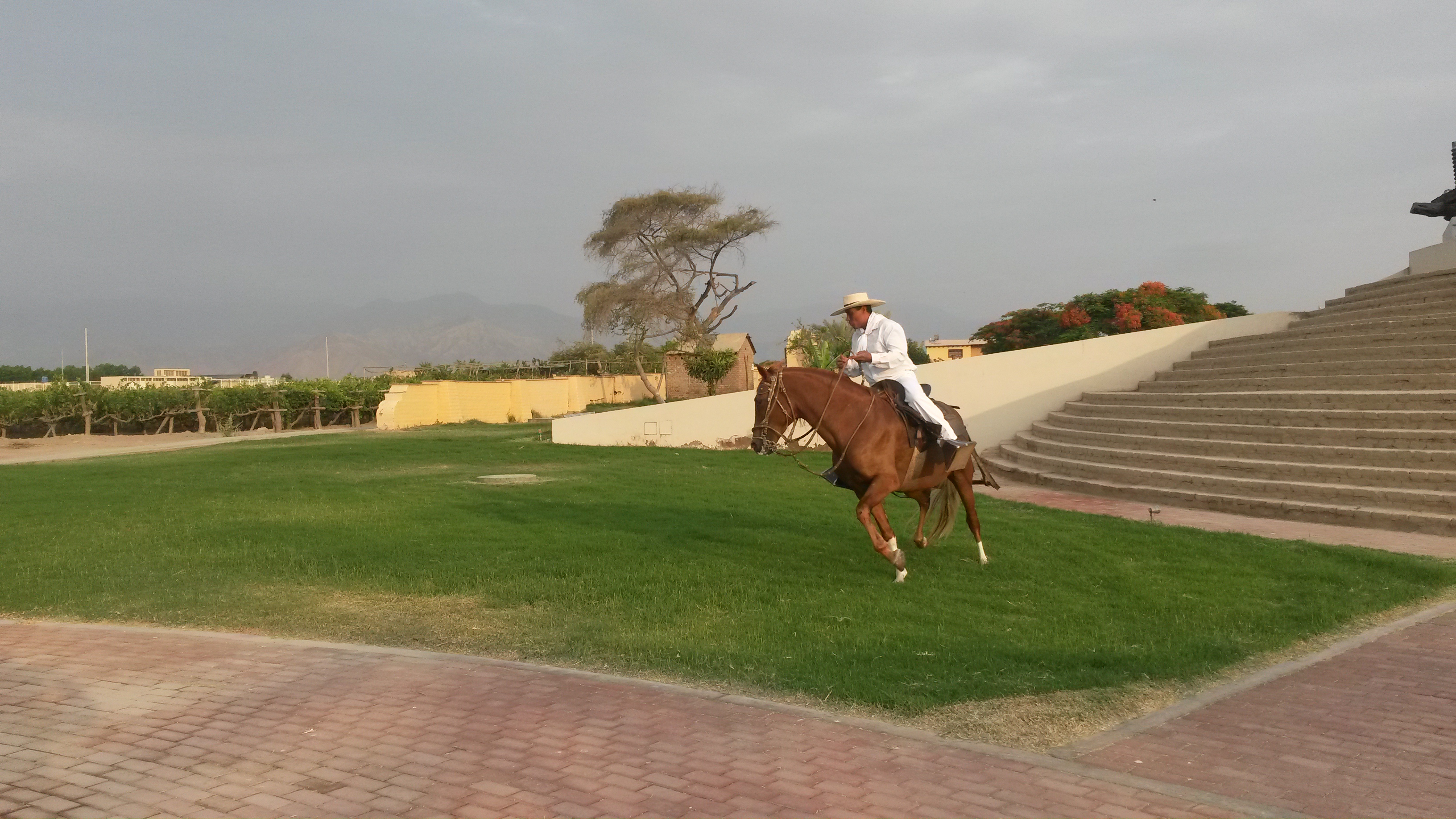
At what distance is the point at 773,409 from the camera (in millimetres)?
8914

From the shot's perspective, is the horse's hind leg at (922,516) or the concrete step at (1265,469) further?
the concrete step at (1265,469)

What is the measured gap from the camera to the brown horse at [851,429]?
877 centimetres

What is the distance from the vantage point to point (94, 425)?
37.4 meters

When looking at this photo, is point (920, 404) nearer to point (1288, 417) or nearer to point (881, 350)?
point (881, 350)

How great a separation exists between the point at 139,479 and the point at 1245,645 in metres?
17.3

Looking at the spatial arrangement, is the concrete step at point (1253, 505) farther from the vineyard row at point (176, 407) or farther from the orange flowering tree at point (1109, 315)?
the vineyard row at point (176, 407)

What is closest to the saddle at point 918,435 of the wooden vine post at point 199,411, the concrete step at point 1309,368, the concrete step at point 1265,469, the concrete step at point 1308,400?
the concrete step at point 1265,469

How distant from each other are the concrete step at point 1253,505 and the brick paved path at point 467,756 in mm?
9601

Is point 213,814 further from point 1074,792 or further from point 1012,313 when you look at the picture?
point 1012,313

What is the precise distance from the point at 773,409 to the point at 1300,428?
33.5 feet

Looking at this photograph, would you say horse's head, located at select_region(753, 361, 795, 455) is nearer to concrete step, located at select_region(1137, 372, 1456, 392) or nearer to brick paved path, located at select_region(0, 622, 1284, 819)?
brick paved path, located at select_region(0, 622, 1284, 819)

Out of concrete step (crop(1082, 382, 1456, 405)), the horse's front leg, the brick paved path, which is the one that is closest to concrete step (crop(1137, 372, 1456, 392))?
concrete step (crop(1082, 382, 1456, 405))

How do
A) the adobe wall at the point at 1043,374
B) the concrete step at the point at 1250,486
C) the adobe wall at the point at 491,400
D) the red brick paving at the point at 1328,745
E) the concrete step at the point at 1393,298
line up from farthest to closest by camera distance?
1. the adobe wall at the point at 491,400
2. the adobe wall at the point at 1043,374
3. the concrete step at the point at 1393,298
4. the concrete step at the point at 1250,486
5. the red brick paving at the point at 1328,745

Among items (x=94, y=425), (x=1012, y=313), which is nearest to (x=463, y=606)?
(x=1012, y=313)
